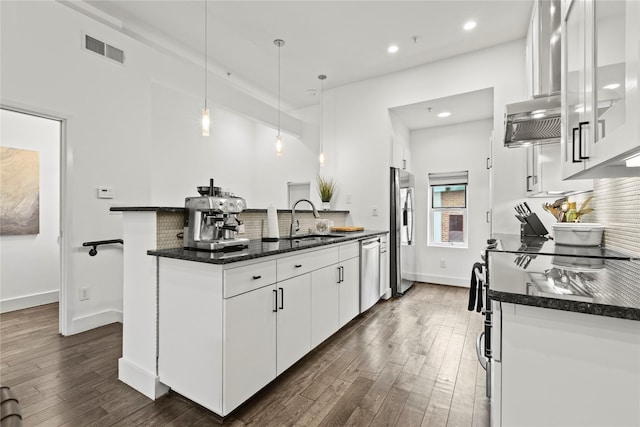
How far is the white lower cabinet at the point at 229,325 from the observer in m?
1.63

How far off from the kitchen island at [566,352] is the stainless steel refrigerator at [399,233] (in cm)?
316

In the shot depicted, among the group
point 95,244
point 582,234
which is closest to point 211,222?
point 95,244

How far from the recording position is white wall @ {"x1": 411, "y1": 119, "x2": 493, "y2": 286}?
470 centimetres

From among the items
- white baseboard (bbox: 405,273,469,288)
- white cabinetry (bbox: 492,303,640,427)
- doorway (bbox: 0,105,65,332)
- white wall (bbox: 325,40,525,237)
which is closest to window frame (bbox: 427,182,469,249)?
white baseboard (bbox: 405,273,469,288)

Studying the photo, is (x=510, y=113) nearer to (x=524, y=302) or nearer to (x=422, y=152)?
(x=524, y=302)

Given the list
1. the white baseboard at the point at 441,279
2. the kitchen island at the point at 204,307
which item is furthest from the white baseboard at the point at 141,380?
the white baseboard at the point at 441,279

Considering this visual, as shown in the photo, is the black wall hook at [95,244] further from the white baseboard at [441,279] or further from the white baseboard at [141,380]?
the white baseboard at [441,279]

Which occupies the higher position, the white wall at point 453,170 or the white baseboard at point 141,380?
the white wall at point 453,170

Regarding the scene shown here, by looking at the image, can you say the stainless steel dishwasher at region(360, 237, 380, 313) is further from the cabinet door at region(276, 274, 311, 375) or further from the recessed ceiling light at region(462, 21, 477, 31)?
the recessed ceiling light at region(462, 21, 477, 31)

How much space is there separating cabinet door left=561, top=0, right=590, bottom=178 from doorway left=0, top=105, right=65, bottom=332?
15.5 ft

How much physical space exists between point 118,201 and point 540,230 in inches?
177

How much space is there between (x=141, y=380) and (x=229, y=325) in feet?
3.03

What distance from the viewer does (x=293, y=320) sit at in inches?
84.7

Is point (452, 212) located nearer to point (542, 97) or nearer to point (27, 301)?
point (542, 97)
